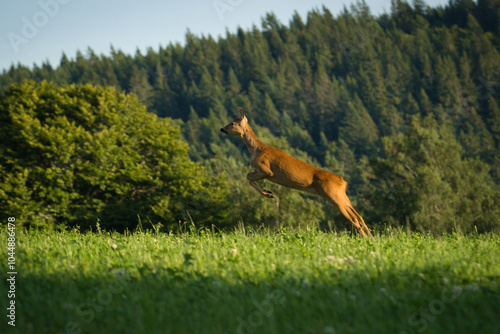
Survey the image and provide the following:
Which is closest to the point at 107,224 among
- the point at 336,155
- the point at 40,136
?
the point at 40,136

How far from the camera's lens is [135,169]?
1352 inches

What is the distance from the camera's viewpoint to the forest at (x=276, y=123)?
1262 inches

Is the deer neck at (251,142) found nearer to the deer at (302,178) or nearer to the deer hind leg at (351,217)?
the deer at (302,178)

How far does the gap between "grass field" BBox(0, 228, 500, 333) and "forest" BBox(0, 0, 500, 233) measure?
3246 mm

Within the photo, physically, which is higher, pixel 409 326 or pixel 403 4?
pixel 403 4

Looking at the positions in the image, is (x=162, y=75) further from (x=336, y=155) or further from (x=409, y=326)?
(x=409, y=326)

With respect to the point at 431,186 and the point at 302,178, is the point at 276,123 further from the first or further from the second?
the point at 302,178

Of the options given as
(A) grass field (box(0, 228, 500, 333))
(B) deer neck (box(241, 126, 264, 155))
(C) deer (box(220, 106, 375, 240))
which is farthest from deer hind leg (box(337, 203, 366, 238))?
(A) grass field (box(0, 228, 500, 333))

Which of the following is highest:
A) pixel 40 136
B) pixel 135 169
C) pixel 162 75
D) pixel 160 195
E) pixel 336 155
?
pixel 162 75

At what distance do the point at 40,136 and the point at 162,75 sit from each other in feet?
386

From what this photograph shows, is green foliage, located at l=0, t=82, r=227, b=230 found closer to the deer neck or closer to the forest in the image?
the forest

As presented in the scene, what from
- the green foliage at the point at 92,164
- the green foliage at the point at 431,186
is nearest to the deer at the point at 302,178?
the green foliage at the point at 92,164

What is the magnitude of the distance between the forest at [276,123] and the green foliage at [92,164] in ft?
0.42

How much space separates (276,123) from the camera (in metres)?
121
